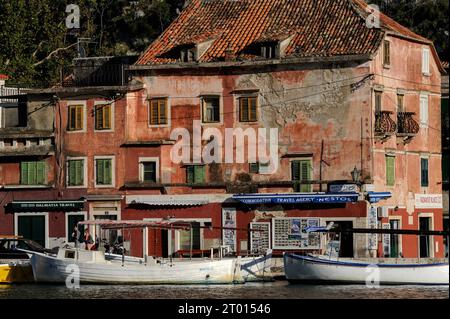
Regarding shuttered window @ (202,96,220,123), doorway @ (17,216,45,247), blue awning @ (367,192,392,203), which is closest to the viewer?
blue awning @ (367,192,392,203)

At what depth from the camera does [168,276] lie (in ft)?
189

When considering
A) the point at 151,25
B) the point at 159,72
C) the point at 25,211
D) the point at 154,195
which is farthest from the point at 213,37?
the point at 151,25

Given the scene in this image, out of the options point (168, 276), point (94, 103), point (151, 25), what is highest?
point (151, 25)

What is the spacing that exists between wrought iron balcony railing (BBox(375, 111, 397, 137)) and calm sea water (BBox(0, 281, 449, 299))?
9616 millimetres

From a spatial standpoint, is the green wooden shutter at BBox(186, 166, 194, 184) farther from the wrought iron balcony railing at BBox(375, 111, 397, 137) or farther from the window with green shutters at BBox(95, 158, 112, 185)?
the wrought iron balcony railing at BBox(375, 111, 397, 137)

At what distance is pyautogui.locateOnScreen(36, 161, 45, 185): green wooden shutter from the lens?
68.5 meters

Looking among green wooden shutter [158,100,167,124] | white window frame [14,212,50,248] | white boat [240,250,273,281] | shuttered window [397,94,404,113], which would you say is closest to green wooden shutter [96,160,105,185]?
white window frame [14,212,50,248]

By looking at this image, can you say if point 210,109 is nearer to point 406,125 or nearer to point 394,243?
point 406,125

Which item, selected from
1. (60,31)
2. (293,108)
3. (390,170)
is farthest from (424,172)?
(60,31)

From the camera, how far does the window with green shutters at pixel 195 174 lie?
6612 centimetres

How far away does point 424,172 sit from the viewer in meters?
69.3

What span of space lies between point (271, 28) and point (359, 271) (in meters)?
14.9
